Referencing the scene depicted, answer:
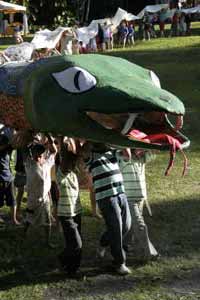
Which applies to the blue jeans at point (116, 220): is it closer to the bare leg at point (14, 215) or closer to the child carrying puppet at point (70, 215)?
the child carrying puppet at point (70, 215)

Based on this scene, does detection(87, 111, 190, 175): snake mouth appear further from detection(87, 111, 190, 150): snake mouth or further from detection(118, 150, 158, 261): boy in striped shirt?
detection(118, 150, 158, 261): boy in striped shirt

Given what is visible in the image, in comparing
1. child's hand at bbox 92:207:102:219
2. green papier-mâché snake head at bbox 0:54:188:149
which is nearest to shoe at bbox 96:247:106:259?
child's hand at bbox 92:207:102:219

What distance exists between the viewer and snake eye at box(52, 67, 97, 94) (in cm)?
352

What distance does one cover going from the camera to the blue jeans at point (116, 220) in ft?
17.0

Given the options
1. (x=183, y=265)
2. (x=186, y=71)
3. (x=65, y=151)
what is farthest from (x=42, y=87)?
(x=186, y=71)

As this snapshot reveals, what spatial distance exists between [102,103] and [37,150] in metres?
2.37

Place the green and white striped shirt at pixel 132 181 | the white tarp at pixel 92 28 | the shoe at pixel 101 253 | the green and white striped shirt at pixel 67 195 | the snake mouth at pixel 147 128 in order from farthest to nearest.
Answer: the white tarp at pixel 92 28 → the shoe at pixel 101 253 → the green and white striped shirt at pixel 132 181 → the green and white striped shirt at pixel 67 195 → the snake mouth at pixel 147 128

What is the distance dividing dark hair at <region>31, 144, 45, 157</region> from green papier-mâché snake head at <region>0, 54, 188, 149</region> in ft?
5.76

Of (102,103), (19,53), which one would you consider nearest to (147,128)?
(102,103)

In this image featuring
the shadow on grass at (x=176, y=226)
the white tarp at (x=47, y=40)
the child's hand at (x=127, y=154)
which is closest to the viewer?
the child's hand at (x=127, y=154)

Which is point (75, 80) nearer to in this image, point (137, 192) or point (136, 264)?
point (137, 192)

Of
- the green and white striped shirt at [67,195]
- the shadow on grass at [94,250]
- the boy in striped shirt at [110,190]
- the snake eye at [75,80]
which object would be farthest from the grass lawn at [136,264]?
the snake eye at [75,80]

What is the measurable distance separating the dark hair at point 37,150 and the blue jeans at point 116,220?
0.80 m

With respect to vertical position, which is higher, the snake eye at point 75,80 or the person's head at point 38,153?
the snake eye at point 75,80
